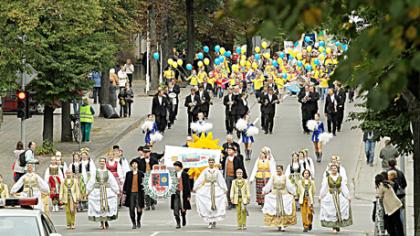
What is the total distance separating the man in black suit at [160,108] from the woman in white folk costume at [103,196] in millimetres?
14164

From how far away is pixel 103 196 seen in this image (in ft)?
81.9

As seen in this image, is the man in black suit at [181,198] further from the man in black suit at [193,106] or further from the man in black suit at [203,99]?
the man in black suit at [203,99]

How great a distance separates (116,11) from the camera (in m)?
40.2

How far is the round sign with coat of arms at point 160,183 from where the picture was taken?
82.5 ft

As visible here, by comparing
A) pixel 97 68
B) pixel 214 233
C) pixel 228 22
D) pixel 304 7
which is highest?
pixel 228 22

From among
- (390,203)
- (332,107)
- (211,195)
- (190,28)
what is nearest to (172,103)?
(332,107)

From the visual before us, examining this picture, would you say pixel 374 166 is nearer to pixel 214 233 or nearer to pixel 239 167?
pixel 239 167

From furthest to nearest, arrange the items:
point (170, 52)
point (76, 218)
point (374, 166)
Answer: point (170, 52), point (374, 166), point (76, 218)

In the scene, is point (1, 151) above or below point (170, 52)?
below

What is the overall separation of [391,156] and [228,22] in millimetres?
36012

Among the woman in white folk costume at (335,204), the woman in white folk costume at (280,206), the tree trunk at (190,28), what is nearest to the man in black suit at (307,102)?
the woman in white folk costume at (280,206)

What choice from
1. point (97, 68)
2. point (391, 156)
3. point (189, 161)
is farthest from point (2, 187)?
point (97, 68)

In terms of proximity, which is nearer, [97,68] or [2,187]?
[2,187]

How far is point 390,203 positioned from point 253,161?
1419cm
